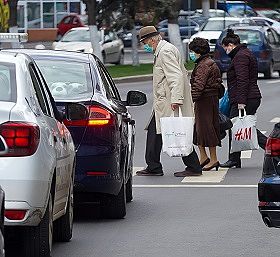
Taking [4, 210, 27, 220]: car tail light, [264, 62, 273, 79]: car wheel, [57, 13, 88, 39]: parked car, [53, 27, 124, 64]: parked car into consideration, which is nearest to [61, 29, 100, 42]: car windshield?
[53, 27, 124, 64]: parked car

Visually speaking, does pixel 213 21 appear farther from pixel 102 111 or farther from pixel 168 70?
pixel 102 111

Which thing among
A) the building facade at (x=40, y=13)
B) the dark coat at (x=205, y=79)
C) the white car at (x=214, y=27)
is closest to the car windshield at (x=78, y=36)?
the white car at (x=214, y=27)

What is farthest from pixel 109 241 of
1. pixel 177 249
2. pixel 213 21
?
pixel 213 21

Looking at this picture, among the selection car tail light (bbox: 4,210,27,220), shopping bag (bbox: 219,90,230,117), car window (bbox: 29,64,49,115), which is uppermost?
car window (bbox: 29,64,49,115)

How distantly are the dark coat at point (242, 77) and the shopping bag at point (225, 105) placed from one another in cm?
55

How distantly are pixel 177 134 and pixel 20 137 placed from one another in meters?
6.89

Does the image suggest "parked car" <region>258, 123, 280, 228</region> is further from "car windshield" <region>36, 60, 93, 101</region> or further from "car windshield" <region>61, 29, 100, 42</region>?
"car windshield" <region>61, 29, 100, 42</region>

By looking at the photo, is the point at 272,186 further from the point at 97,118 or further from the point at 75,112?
the point at 97,118

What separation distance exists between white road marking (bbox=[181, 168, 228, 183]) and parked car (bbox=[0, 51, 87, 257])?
5.27 metres

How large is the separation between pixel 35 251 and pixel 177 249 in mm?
1571

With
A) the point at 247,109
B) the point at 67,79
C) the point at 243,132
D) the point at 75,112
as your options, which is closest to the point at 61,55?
the point at 67,79

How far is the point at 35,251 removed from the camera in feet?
28.3

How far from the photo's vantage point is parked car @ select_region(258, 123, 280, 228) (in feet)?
28.0

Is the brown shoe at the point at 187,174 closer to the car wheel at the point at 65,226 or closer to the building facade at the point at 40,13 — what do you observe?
the car wheel at the point at 65,226
